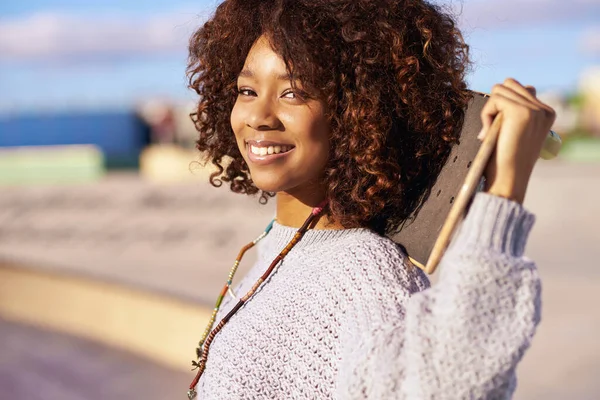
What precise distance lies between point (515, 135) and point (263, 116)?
0.56m

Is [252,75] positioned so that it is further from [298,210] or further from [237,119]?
[298,210]

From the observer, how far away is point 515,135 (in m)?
1.24

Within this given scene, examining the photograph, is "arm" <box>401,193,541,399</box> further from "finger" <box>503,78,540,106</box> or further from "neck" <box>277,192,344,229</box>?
"neck" <box>277,192,344,229</box>

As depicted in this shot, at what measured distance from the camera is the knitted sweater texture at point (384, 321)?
3.94ft

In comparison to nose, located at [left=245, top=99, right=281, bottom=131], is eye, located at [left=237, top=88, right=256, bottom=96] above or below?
above

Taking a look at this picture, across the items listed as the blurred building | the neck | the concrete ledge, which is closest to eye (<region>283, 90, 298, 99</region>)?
the neck

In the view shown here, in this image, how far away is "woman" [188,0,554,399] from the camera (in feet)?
3.97

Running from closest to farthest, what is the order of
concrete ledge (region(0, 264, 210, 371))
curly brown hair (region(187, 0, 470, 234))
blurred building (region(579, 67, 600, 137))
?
curly brown hair (region(187, 0, 470, 234)) → concrete ledge (region(0, 264, 210, 371)) → blurred building (region(579, 67, 600, 137))

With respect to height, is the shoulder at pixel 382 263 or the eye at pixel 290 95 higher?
the eye at pixel 290 95

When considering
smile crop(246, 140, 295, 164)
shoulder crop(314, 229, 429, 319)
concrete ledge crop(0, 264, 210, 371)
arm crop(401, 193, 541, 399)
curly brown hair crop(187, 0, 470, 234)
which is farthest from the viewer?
concrete ledge crop(0, 264, 210, 371)

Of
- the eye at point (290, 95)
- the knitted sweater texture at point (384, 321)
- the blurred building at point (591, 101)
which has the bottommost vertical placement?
the knitted sweater texture at point (384, 321)

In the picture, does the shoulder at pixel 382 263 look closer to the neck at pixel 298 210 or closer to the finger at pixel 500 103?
the neck at pixel 298 210

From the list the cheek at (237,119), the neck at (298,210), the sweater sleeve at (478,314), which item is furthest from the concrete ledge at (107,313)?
the sweater sleeve at (478,314)

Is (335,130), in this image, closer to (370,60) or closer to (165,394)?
(370,60)
